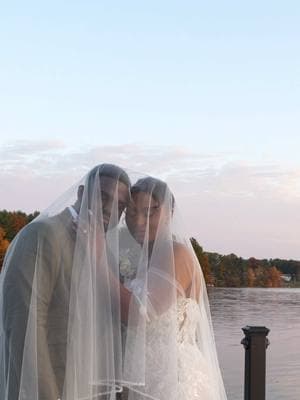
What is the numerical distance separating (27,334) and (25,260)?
0.28 metres

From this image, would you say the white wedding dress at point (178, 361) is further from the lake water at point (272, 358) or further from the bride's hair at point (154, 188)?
the lake water at point (272, 358)

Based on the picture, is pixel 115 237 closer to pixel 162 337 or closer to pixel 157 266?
pixel 157 266

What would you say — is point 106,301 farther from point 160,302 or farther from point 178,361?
point 178,361

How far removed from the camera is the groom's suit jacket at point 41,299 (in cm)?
265

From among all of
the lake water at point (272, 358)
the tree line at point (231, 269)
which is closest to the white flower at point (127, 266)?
the lake water at point (272, 358)

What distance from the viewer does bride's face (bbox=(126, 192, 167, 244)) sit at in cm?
308

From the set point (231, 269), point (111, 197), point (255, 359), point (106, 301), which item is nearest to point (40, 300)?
point (106, 301)

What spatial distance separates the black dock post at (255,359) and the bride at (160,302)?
6.78 ft

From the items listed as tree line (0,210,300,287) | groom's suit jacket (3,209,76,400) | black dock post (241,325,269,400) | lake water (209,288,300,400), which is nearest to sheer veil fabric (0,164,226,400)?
groom's suit jacket (3,209,76,400)

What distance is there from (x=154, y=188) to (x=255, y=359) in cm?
273

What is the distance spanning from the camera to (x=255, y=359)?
5.35 meters

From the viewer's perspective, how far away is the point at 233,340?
57.5 ft

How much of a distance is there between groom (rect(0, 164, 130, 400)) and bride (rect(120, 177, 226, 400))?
0.31 metres

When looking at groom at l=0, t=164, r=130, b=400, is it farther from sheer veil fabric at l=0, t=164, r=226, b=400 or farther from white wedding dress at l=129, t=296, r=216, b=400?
white wedding dress at l=129, t=296, r=216, b=400
